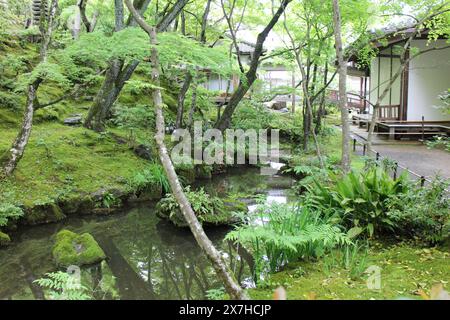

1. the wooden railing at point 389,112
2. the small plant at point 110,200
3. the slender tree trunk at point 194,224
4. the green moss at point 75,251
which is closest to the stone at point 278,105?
the wooden railing at point 389,112

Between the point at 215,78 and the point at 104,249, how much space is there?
828 inches

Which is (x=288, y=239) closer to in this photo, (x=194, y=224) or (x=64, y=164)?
(x=194, y=224)

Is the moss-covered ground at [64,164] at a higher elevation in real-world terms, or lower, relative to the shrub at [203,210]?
higher

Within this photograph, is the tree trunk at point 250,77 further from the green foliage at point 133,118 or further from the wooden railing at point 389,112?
the wooden railing at point 389,112

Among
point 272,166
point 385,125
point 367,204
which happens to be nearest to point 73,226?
point 367,204

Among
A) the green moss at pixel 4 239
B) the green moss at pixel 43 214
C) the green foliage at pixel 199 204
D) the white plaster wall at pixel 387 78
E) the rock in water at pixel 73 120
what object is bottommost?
the green moss at pixel 4 239

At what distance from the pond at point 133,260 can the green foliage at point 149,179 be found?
0.76 meters

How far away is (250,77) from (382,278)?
31.8 feet

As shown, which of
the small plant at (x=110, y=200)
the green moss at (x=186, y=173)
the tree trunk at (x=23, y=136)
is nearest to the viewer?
the tree trunk at (x=23, y=136)

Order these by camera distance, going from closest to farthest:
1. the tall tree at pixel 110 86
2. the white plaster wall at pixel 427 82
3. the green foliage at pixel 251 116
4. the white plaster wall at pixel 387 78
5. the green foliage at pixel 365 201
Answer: the green foliage at pixel 365 201
the tall tree at pixel 110 86
the green foliage at pixel 251 116
the white plaster wall at pixel 427 82
the white plaster wall at pixel 387 78

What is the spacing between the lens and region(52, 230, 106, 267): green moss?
710 centimetres

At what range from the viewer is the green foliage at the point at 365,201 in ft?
21.5

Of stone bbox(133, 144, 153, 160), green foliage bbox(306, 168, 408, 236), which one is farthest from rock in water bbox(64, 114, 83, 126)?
green foliage bbox(306, 168, 408, 236)
